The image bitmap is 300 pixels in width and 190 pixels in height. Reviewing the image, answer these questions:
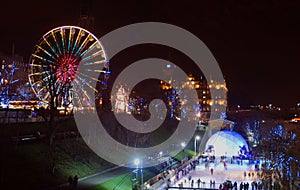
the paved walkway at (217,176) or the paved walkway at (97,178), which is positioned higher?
the paved walkway at (97,178)

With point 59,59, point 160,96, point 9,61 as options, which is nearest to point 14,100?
point 59,59

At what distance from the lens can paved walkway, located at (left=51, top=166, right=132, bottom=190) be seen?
2389cm

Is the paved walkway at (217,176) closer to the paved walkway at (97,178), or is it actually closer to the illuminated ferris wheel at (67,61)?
the paved walkway at (97,178)

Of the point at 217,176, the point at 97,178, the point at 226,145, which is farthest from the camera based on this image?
the point at 226,145

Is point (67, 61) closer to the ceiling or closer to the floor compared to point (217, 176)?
closer to the ceiling

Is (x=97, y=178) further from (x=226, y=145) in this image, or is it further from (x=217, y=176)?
(x=226, y=145)

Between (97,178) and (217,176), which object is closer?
(97,178)

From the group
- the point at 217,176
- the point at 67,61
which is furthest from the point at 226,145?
the point at 67,61

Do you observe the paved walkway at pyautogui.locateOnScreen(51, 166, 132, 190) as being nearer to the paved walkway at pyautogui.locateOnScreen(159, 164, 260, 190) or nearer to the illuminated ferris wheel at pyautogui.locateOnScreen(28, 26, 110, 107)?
the paved walkway at pyautogui.locateOnScreen(159, 164, 260, 190)

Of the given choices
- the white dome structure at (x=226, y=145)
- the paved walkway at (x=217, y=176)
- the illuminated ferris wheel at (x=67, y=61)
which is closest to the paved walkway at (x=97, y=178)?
the paved walkway at (x=217, y=176)

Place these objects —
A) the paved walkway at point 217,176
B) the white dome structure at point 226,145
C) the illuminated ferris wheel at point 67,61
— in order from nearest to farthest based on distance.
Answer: the paved walkway at point 217,176
the illuminated ferris wheel at point 67,61
the white dome structure at point 226,145

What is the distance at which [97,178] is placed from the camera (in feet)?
89.3

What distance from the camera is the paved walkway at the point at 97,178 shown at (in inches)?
940

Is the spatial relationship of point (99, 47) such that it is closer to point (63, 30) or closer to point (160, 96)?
point (63, 30)
